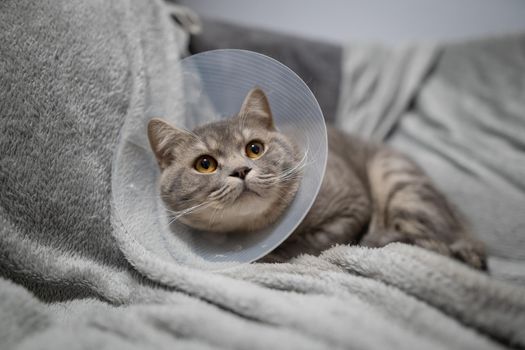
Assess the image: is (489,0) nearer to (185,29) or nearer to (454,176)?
(454,176)

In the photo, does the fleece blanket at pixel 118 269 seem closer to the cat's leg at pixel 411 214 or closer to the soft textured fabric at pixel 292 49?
the cat's leg at pixel 411 214

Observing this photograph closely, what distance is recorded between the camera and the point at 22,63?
3.97ft

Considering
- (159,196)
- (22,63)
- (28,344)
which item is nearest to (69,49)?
(22,63)

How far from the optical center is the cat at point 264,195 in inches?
46.4

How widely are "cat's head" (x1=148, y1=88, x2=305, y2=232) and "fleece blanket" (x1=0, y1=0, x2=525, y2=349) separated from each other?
174 mm

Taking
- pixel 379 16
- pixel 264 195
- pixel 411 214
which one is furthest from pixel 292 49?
pixel 264 195

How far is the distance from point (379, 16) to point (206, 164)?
1.92 metres

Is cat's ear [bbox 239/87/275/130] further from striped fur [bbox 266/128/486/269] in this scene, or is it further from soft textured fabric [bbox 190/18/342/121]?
soft textured fabric [bbox 190/18/342/121]

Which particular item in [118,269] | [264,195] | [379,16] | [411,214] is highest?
[379,16]

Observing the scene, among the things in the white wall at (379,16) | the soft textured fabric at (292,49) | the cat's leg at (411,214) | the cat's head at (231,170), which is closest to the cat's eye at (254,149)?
the cat's head at (231,170)

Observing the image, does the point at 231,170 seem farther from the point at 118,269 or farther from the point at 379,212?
the point at 379,212

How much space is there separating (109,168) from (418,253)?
3.14 ft

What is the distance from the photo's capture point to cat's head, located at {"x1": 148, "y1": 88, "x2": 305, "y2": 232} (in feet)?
3.82

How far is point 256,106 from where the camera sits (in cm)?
125
